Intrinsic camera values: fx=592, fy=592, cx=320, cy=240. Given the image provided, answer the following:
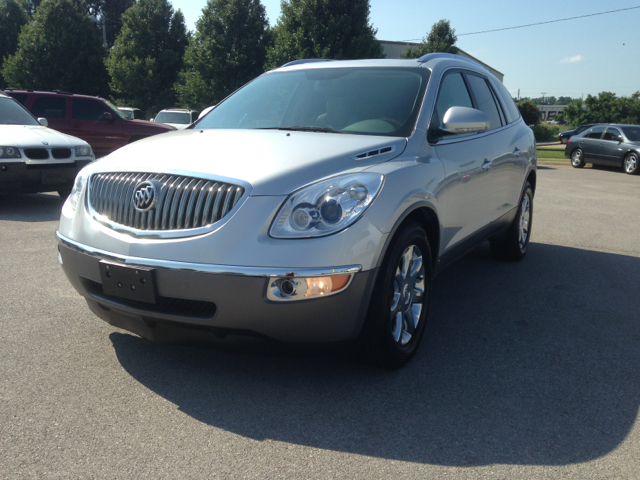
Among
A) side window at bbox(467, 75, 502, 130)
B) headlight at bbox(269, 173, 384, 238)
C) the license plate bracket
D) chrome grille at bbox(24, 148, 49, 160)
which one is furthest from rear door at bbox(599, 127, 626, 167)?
the license plate bracket

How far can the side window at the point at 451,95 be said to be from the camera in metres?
3.96

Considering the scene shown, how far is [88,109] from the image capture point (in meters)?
14.3

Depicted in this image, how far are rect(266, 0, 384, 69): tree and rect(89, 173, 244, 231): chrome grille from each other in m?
24.8

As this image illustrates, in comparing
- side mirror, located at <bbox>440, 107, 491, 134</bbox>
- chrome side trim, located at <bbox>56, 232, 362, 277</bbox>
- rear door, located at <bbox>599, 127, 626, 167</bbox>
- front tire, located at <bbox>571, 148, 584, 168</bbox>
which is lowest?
front tire, located at <bbox>571, 148, 584, 168</bbox>

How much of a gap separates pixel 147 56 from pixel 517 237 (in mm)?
30287

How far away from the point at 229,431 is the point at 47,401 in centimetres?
93

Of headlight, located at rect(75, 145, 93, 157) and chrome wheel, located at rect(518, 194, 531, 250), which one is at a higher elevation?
headlight, located at rect(75, 145, 93, 157)

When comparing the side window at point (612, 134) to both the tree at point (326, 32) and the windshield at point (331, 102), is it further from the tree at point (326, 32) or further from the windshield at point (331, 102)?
the windshield at point (331, 102)

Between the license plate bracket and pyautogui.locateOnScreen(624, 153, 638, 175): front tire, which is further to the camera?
pyautogui.locateOnScreen(624, 153, 638, 175): front tire

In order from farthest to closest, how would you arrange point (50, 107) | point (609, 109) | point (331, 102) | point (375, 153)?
point (609, 109) → point (50, 107) → point (331, 102) → point (375, 153)

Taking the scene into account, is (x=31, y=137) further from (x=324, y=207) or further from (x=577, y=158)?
(x=577, y=158)

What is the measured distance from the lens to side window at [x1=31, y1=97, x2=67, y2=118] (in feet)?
44.2

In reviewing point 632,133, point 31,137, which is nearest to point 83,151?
point 31,137

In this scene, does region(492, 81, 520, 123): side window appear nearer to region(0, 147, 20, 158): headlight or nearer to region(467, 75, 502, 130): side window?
region(467, 75, 502, 130): side window
